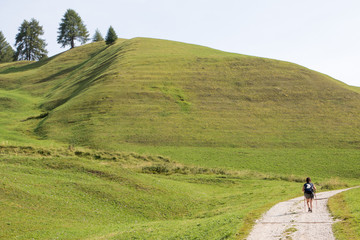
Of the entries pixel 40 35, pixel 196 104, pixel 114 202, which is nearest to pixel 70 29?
pixel 40 35

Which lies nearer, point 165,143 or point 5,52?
point 165,143

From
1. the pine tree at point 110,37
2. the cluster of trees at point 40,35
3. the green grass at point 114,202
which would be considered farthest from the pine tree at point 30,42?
the green grass at point 114,202

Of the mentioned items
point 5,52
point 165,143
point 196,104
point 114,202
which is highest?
point 5,52

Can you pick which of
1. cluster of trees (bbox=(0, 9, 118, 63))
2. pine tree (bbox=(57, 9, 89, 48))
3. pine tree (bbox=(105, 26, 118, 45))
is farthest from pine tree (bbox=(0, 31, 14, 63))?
pine tree (bbox=(105, 26, 118, 45))

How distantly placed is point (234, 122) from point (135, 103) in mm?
23312

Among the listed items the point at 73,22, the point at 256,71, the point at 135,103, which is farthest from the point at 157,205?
the point at 73,22

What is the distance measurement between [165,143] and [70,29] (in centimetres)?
12232

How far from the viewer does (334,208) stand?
72.9ft

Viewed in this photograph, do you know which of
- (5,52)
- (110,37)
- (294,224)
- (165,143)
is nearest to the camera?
(294,224)

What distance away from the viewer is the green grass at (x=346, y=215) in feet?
53.0

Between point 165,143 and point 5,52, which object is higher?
point 5,52

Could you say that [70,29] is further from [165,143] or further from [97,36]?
[165,143]

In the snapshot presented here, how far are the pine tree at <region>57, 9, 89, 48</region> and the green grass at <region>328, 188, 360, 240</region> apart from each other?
160737 mm

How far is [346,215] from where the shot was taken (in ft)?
63.8
